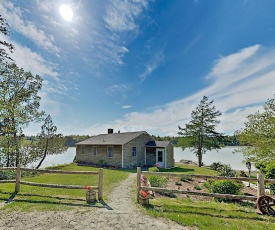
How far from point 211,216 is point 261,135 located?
34.9ft

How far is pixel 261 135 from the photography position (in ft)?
46.0

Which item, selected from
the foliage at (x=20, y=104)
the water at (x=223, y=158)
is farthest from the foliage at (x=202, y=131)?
the foliage at (x=20, y=104)

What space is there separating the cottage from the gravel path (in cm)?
1629

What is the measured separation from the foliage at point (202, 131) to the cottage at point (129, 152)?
6.31m

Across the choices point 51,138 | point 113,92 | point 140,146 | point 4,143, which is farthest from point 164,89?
point 51,138

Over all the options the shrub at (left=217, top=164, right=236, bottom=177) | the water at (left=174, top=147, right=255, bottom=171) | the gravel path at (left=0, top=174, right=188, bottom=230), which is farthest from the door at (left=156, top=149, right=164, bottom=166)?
the gravel path at (left=0, top=174, right=188, bottom=230)

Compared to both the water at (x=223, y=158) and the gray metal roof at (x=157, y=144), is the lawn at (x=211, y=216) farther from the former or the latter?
the water at (x=223, y=158)

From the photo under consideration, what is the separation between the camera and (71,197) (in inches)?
337

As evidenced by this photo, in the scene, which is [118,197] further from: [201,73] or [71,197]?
[201,73]

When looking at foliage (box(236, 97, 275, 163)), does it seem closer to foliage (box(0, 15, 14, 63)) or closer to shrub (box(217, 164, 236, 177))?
shrub (box(217, 164, 236, 177))

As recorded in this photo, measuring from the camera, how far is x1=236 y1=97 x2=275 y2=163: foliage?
13367 millimetres

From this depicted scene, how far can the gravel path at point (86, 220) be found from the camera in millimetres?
5508

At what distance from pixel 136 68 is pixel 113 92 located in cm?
514

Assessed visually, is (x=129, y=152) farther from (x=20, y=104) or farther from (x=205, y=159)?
(x=205, y=159)
